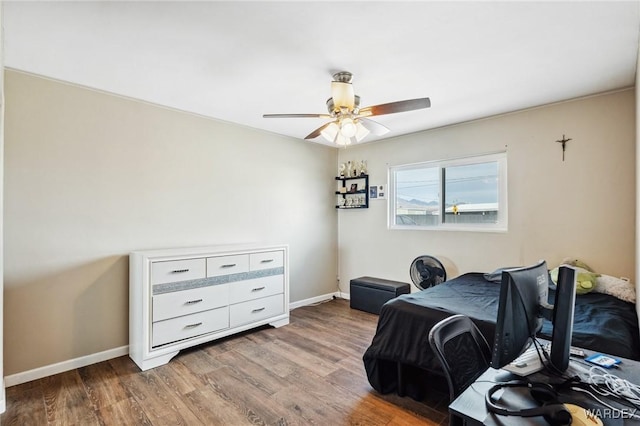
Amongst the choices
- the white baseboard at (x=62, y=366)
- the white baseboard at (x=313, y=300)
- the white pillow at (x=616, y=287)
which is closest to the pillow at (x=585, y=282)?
the white pillow at (x=616, y=287)

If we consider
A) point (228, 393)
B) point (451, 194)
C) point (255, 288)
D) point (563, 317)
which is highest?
point (451, 194)

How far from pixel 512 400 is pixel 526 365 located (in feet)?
0.80

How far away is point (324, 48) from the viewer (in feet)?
6.70

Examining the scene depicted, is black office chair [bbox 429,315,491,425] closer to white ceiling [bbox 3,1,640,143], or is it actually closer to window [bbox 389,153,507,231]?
white ceiling [bbox 3,1,640,143]

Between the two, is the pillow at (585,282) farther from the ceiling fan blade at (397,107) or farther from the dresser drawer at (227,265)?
the dresser drawer at (227,265)

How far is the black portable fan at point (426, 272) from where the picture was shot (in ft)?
11.9

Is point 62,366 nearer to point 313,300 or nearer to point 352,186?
point 313,300

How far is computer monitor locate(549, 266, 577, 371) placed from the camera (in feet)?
3.52

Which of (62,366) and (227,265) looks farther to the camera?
(227,265)

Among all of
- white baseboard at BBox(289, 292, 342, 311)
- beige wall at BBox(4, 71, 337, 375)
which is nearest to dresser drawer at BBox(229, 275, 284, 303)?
beige wall at BBox(4, 71, 337, 375)

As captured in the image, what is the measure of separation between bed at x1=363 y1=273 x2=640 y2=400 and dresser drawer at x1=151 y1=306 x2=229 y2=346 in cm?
153

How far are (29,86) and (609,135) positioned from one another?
4787 millimetres

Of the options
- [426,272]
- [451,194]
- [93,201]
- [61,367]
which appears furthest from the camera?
[451,194]

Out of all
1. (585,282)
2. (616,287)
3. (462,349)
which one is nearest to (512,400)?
(462,349)
